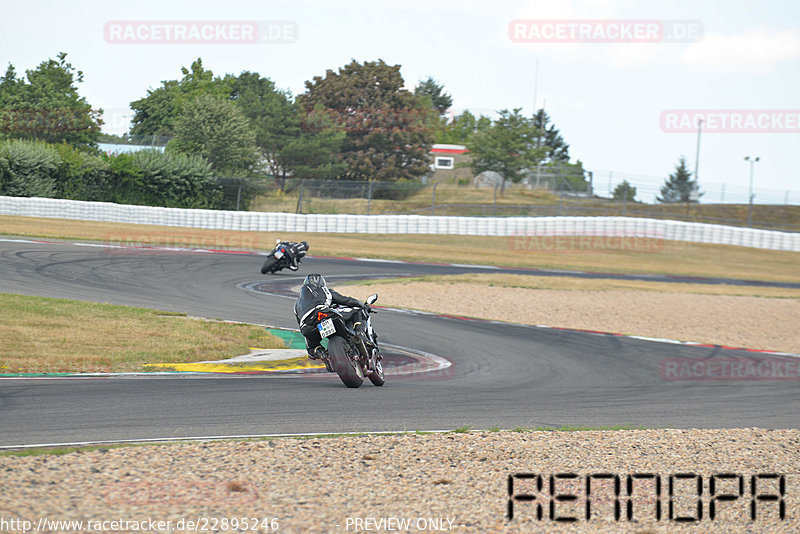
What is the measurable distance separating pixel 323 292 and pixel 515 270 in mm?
20395

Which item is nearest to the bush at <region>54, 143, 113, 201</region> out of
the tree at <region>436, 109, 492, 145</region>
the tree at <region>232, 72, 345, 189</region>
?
the tree at <region>232, 72, 345, 189</region>

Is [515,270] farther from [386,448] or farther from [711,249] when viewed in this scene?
[386,448]

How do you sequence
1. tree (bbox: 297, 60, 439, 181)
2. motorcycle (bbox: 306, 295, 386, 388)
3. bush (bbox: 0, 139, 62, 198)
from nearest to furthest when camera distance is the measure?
motorcycle (bbox: 306, 295, 386, 388), bush (bbox: 0, 139, 62, 198), tree (bbox: 297, 60, 439, 181)

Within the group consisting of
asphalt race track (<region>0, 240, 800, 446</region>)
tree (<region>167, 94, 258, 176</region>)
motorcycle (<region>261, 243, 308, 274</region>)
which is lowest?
asphalt race track (<region>0, 240, 800, 446</region>)

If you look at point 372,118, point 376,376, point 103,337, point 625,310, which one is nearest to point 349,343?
point 376,376

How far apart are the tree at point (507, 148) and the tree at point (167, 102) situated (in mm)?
22132

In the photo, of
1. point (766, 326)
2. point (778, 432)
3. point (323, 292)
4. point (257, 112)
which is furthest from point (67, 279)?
point (257, 112)

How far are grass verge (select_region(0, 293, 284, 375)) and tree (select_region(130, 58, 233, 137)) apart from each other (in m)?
49.8

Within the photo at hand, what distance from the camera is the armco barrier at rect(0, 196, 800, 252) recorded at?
1382 inches

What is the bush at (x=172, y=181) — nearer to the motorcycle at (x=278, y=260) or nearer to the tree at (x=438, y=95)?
the motorcycle at (x=278, y=260)

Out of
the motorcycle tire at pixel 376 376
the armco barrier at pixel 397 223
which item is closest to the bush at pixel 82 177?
the armco barrier at pixel 397 223

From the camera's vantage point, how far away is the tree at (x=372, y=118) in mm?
64375

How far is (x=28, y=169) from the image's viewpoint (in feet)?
131

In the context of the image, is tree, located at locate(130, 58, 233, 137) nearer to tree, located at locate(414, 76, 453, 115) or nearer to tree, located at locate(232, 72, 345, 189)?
tree, located at locate(232, 72, 345, 189)
